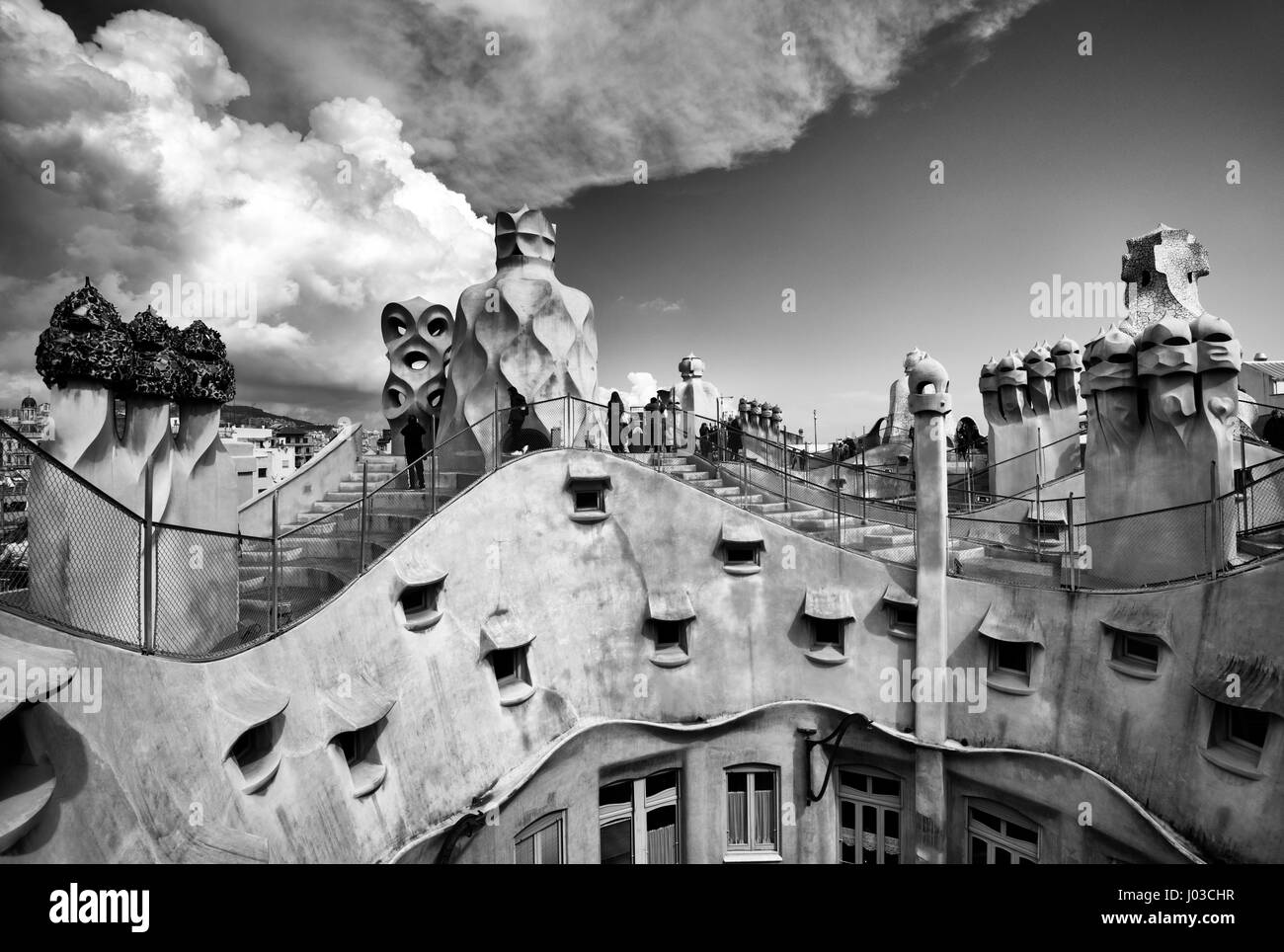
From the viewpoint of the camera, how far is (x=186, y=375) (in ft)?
21.7

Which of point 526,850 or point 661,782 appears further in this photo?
point 661,782

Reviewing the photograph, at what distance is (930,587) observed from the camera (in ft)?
31.6

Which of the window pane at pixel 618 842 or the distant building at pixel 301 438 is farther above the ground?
the distant building at pixel 301 438

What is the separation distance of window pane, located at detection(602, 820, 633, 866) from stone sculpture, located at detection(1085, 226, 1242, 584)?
934 cm

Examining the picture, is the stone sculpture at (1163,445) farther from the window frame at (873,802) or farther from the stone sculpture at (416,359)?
the stone sculpture at (416,359)

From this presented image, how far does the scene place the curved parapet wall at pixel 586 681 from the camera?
448 cm

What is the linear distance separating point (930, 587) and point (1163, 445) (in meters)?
4.00

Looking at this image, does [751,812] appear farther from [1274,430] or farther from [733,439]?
[1274,430]

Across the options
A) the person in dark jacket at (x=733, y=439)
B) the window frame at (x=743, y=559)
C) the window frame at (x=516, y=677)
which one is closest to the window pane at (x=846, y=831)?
the window frame at (x=743, y=559)

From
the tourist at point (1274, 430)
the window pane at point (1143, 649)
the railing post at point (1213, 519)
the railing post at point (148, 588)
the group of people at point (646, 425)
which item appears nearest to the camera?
the railing post at point (148, 588)

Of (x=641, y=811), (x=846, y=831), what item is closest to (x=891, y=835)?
(x=846, y=831)

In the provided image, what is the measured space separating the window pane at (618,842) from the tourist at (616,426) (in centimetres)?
770

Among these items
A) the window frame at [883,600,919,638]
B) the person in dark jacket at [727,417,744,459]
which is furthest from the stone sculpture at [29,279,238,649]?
the window frame at [883,600,919,638]
